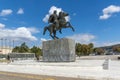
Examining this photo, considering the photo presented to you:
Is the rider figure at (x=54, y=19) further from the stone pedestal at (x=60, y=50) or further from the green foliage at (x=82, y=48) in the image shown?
the green foliage at (x=82, y=48)

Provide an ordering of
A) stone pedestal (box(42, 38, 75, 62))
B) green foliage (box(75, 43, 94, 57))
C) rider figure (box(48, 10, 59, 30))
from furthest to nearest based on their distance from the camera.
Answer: green foliage (box(75, 43, 94, 57)) → rider figure (box(48, 10, 59, 30)) → stone pedestal (box(42, 38, 75, 62))

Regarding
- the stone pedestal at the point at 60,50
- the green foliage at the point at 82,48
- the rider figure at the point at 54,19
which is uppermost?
the rider figure at the point at 54,19

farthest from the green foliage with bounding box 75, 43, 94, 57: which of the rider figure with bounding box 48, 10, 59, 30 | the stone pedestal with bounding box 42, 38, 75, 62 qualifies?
the rider figure with bounding box 48, 10, 59, 30

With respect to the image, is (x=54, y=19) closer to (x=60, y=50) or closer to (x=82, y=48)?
(x=60, y=50)

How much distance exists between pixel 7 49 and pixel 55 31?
302 feet

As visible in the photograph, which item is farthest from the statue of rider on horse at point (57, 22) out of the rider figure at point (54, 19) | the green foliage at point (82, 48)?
the green foliage at point (82, 48)

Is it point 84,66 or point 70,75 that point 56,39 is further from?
point 70,75

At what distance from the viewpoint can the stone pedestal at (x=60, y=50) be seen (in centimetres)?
2512

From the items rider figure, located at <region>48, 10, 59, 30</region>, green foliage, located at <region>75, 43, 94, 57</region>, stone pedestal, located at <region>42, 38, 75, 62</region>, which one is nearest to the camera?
stone pedestal, located at <region>42, 38, 75, 62</region>

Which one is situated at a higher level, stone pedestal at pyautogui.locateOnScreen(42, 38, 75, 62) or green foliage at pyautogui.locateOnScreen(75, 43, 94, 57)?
green foliage at pyautogui.locateOnScreen(75, 43, 94, 57)

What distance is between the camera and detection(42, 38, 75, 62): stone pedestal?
25125mm

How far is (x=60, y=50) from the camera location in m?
25.7

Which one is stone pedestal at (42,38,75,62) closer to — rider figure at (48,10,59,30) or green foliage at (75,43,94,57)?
rider figure at (48,10,59,30)

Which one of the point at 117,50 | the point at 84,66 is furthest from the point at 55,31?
the point at 117,50
